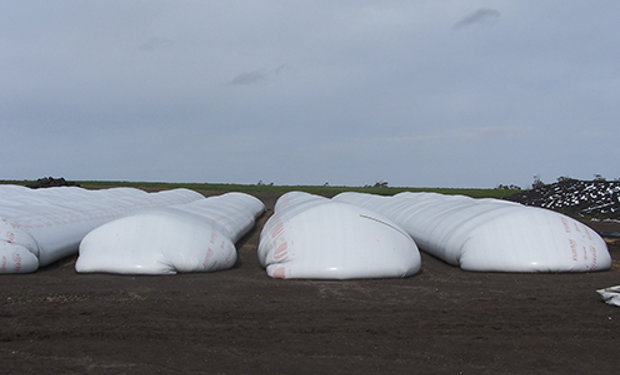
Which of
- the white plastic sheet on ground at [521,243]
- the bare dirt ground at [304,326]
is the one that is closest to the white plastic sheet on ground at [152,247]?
the bare dirt ground at [304,326]

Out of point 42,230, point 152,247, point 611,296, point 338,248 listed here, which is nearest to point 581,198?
point 611,296

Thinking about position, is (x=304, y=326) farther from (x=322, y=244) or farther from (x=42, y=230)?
(x=42, y=230)

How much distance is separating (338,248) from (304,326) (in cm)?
185

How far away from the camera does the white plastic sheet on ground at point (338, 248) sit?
564 centimetres

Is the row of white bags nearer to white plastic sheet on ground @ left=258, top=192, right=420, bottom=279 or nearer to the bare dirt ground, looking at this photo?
white plastic sheet on ground @ left=258, top=192, right=420, bottom=279

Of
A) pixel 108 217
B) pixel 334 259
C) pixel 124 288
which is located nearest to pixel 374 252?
pixel 334 259

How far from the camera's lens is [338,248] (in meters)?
5.76

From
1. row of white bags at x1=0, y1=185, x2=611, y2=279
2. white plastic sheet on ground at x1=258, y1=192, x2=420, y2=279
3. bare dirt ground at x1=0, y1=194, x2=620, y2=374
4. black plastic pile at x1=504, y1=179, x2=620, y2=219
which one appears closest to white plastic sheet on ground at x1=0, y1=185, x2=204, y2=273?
row of white bags at x1=0, y1=185, x2=611, y2=279

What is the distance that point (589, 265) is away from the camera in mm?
6344

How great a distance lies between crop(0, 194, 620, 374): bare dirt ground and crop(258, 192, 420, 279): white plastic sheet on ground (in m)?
0.20

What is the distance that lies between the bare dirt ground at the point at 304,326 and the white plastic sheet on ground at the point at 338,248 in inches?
7.7

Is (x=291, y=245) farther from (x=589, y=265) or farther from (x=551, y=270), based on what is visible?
(x=589, y=265)

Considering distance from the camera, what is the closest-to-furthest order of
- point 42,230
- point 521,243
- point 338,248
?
point 338,248 < point 521,243 < point 42,230

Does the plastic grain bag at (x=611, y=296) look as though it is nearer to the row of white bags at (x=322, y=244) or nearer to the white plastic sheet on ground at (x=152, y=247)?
the row of white bags at (x=322, y=244)
